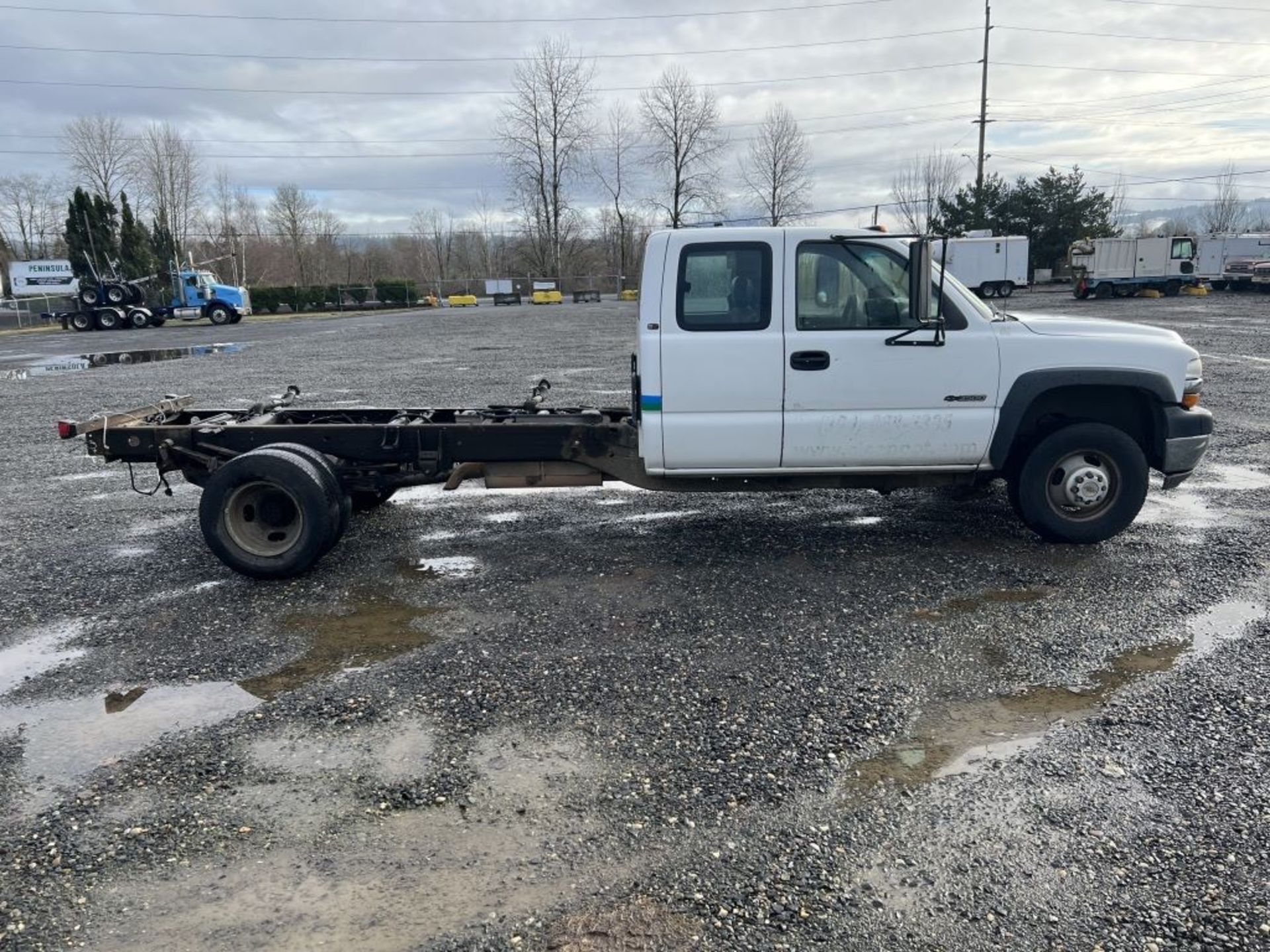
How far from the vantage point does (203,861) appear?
317 centimetres

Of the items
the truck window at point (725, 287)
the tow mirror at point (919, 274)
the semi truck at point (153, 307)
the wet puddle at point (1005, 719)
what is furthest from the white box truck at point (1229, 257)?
the semi truck at point (153, 307)

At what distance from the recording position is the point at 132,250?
179 ft

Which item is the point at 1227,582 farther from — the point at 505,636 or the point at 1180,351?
the point at 505,636

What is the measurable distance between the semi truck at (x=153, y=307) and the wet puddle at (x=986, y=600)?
4679 cm

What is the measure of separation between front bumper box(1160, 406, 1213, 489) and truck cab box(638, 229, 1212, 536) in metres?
0.02

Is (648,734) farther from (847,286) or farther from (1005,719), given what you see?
(847,286)

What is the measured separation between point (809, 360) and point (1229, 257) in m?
48.8

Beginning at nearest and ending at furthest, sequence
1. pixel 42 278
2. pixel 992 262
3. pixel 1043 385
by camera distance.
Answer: pixel 1043 385 < pixel 992 262 < pixel 42 278

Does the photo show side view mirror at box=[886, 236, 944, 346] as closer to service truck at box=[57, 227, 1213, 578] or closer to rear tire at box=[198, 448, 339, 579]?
service truck at box=[57, 227, 1213, 578]

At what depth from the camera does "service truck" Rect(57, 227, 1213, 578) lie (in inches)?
227

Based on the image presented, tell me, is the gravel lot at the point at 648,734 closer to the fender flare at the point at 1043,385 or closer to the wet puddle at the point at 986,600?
the wet puddle at the point at 986,600

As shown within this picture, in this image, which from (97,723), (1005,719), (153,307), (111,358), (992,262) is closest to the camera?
(1005,719)

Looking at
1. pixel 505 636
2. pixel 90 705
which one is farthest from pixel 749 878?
pixel 90 705

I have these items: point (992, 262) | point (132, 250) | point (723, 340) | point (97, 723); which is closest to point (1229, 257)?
point (992, 262)
